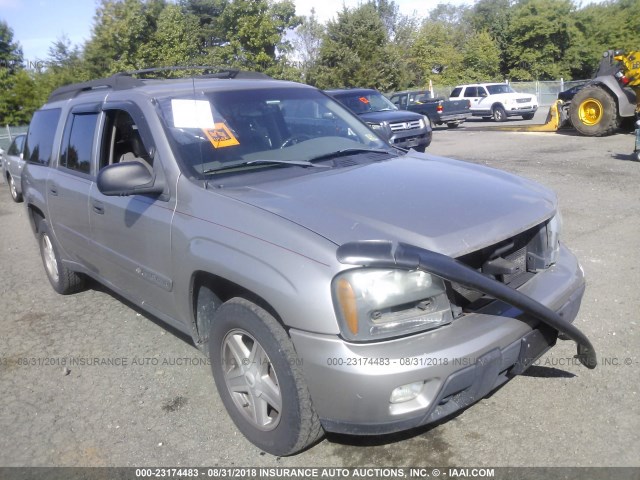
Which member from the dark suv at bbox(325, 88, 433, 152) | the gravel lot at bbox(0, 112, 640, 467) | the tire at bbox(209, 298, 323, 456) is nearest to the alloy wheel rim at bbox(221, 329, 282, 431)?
the tire at bbox(209, 298, 323, 456)

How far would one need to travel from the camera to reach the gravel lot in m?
3.00

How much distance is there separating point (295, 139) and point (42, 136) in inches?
114

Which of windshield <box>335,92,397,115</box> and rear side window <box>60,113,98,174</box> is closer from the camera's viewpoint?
rear side window <box>60,113,98,174</box>

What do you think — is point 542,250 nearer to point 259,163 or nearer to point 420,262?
point 420,262

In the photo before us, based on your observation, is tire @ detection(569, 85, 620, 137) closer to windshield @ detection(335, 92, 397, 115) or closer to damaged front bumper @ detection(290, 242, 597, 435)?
windshield @ detection(335, 92, 397, 115)

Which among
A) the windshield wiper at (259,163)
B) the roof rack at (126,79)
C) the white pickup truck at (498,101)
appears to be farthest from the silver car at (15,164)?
the white pickup truck at (498,101)

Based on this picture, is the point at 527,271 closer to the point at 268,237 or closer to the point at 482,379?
the point at 482,379

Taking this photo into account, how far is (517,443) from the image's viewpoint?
299 cm

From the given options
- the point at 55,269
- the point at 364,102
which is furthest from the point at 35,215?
the point at 364,102

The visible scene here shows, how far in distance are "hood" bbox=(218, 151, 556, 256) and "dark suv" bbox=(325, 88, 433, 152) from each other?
890 centimetres

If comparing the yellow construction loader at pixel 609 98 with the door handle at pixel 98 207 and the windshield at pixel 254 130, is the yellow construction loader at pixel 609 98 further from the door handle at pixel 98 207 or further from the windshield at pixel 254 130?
the door handle at pixel 98 207

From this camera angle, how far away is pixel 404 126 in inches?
520

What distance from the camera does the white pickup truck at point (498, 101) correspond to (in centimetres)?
2556

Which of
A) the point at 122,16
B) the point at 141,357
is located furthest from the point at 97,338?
the point at 122,16
